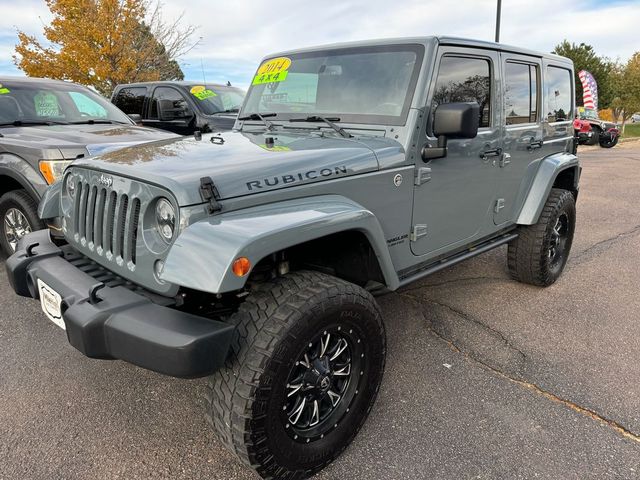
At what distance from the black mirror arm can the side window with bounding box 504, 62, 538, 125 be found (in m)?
1.04

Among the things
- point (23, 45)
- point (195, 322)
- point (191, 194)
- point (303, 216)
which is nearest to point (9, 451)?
point (195, 322)

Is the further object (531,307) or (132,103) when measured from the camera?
(132,103)

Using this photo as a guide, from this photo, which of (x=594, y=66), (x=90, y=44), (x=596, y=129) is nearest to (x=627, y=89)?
(x=594, y=66)

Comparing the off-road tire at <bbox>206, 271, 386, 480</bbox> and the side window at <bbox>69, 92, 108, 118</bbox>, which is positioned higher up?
the side window at <bbox>69, 92, 108, 118</bbox>

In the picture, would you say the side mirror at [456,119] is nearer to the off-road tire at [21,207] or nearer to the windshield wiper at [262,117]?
the windshield wiper at [262,117]

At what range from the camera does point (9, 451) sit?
2.21 metres

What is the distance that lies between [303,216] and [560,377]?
197 centimetres

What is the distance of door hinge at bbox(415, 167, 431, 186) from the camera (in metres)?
2.68

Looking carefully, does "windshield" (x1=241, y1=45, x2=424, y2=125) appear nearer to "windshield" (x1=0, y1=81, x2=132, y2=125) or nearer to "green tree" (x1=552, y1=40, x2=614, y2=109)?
"windshield" (x1=0, y1=81, x2=132, y2=125)

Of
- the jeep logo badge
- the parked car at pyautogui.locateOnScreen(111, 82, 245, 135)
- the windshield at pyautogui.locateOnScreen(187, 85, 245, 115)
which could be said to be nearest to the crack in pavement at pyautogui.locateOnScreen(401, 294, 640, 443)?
the jeep logo badge

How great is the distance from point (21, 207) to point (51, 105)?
1642mm

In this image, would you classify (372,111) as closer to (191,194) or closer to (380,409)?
(191,194)

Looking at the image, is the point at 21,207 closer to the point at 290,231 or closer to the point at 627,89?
the point at 290,231

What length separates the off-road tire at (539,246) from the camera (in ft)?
12.8
